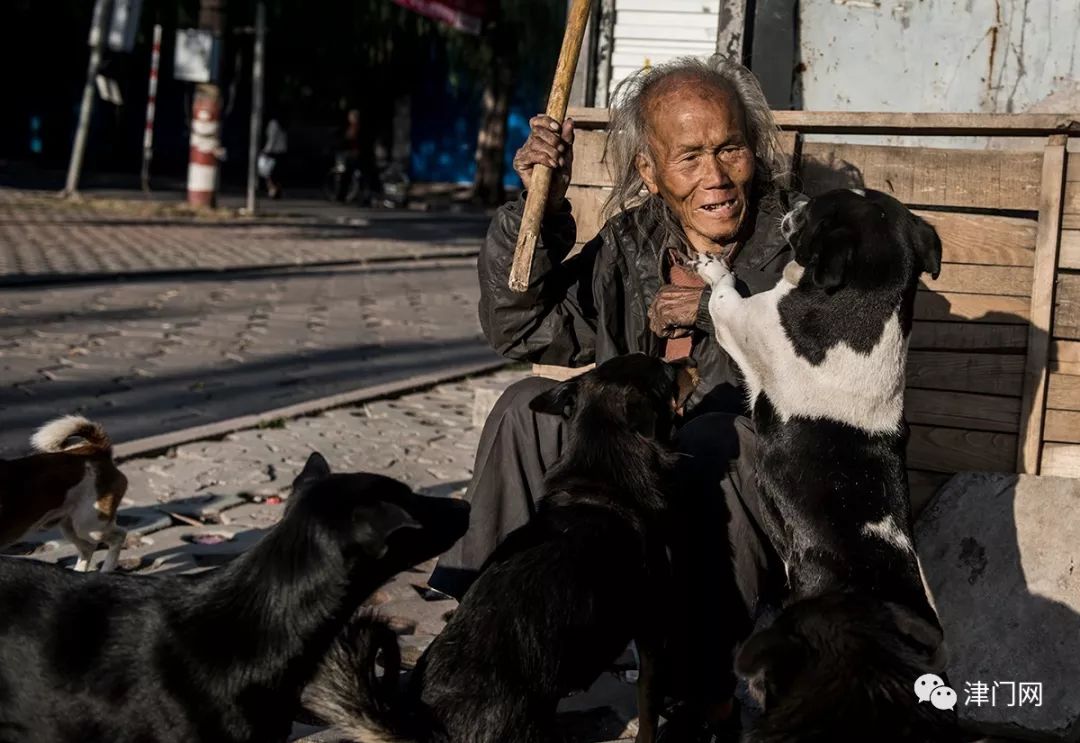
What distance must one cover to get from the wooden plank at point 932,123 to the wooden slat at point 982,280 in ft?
1.44

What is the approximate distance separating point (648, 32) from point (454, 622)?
19.5ft

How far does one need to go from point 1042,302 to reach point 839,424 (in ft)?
3.73

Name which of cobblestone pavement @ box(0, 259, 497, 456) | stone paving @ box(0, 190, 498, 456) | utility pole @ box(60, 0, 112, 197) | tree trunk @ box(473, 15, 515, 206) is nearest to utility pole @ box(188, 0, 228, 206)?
utility pole @ box(60, 0, 112, 197)

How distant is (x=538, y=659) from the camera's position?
322cm

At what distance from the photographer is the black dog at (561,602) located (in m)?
3.15

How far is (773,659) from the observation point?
3010 millimetres

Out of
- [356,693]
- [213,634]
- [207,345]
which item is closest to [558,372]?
[356,693]

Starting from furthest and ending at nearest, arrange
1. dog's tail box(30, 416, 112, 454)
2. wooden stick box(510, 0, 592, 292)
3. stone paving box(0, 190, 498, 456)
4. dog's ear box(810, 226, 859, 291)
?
stone paving box(0, 190, 498, 456) < dog's tail box(30, 416, 112, 454) < wooden stick box(510, 0, 592, 292) < dog's ear box(810, 226, 859, 291)

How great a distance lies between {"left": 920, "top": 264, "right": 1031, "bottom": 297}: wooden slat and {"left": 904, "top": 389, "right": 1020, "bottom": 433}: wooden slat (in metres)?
0.34

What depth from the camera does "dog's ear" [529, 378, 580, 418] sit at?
3.80m

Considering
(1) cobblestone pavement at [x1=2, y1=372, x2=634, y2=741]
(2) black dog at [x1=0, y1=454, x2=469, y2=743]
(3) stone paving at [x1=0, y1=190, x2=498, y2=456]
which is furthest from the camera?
(3) stone paving at [x1=0, y1=190, x2=498, y2=456]

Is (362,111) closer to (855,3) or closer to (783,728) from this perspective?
(855,3)

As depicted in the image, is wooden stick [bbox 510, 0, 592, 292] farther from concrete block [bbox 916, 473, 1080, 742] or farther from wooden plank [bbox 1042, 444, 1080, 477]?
wooden plank [bbox 1042, 444, 1080, 477]

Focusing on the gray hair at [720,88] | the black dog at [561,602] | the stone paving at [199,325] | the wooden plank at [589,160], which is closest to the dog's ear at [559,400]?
the black dog at [561,602]
